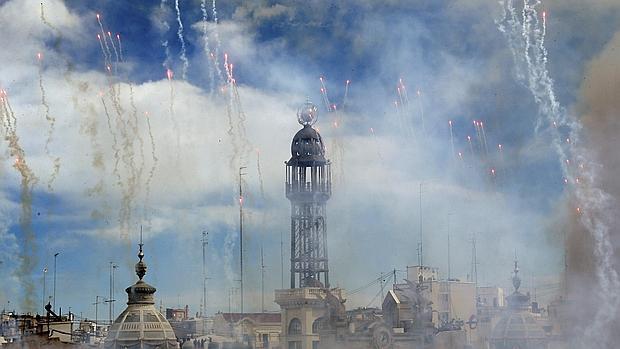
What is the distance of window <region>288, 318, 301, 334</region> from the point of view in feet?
400

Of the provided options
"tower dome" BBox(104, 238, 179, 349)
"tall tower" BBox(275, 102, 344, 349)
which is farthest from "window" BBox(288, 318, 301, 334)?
"tower dome" BBox(104, 238, 179, 349)

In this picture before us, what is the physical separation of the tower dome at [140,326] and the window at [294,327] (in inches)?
2033

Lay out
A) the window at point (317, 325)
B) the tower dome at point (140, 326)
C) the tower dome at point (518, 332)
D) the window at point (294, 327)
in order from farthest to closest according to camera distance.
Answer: the window at point (294, 327)
the window at point (317, 325)
the tower dome at point (518, 332)
the tower dome at point (140, 326)

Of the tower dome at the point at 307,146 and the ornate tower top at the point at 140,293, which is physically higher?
the tower dome at the point at 307,146

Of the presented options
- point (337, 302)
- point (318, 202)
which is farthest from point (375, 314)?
point (318, 202)

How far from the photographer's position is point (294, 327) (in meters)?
123

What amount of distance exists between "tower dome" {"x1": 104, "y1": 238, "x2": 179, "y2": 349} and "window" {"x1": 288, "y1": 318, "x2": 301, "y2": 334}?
51644mm

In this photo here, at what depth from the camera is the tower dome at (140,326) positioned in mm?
69375

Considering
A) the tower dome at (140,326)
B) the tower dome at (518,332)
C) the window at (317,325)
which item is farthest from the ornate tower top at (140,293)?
the window at (317,325)

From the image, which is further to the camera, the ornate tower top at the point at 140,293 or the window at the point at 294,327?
the window at the point at 294,327

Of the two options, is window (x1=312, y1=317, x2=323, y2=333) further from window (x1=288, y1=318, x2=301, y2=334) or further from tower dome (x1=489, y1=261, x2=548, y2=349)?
tower dome (x1=489, y1=261, x2=548, y2=349)

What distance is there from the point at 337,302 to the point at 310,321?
4.59 metres

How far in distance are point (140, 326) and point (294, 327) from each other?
2154 inches

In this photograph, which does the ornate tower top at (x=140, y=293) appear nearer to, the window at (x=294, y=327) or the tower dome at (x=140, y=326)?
the tower dome at (x=140, y=326)
